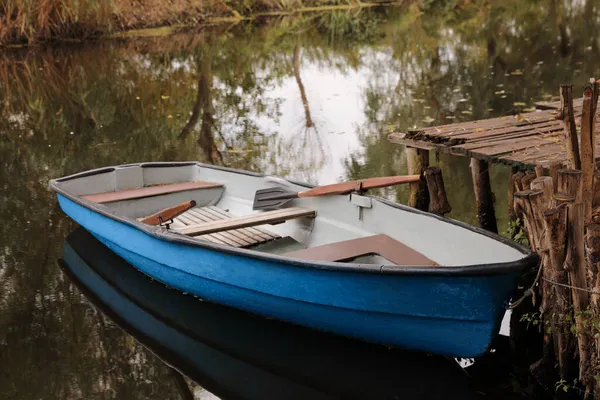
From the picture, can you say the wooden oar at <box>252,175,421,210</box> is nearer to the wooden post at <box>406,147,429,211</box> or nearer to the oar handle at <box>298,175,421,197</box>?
the oar handle at <box>298,175,421,197</box>

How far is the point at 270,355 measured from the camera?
20.6 feet

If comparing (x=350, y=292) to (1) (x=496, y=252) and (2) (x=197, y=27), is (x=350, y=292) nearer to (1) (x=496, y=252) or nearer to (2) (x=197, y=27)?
(1) (x=496, y=252)

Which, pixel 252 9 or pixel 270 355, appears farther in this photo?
pixel 252 9

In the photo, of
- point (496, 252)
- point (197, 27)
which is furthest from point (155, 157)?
point (197, 27)

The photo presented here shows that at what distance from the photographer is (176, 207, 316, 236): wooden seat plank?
7.27m

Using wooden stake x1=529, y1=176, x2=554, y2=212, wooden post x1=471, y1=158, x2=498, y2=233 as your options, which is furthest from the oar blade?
wooden stake x1=529, y1=176, x2=554, y2=212

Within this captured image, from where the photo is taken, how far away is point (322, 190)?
735 centimetres

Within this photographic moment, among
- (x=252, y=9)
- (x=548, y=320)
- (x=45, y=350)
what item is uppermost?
(x=252, y=9)

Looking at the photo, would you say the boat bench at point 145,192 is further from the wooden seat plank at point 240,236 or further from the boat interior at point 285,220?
the wooden seat plank at point 240,236

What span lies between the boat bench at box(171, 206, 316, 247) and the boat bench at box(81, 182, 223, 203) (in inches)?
29.6

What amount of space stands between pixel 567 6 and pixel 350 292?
23997mm

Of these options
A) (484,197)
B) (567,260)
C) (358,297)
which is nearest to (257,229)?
(484,197)

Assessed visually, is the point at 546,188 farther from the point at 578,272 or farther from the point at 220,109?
the point at 220,109

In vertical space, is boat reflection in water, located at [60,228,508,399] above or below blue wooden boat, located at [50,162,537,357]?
below
